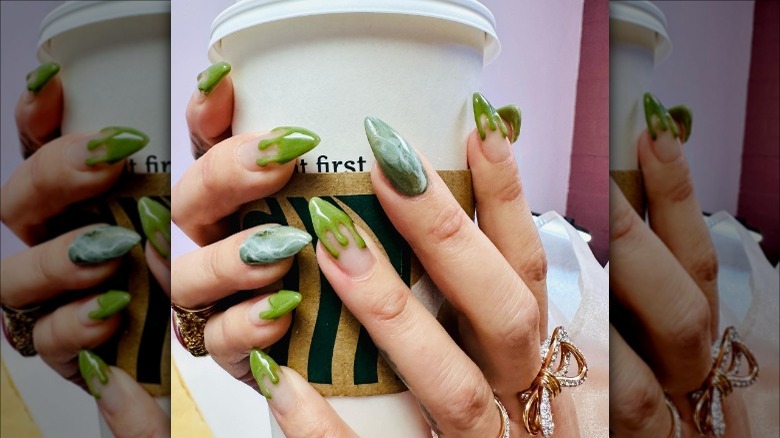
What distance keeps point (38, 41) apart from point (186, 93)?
154mm

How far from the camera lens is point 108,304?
2.23 feet

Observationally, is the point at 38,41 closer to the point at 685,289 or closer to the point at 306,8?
the point at 306,8

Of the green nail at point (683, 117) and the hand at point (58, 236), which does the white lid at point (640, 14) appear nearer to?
the green nail at point (683, 117)

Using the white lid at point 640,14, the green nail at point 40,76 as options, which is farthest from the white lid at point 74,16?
the white lid at point 640,14

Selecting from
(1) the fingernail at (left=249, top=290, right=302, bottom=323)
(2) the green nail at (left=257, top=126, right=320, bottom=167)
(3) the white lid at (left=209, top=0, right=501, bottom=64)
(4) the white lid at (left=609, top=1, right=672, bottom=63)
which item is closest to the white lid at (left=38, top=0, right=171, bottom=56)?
(3) the white lid at (left=209, top=0, right=501, bottom=64)

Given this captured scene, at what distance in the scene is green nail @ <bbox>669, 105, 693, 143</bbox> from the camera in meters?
0.79

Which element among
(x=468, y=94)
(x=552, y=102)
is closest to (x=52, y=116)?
(x=468, y=94)

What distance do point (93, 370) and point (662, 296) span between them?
0.67 m

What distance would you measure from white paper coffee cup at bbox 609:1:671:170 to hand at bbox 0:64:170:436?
58cm

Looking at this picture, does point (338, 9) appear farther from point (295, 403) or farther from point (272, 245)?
point (295, 403)

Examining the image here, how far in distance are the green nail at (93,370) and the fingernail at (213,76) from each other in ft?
1.03

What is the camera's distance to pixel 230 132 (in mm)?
703

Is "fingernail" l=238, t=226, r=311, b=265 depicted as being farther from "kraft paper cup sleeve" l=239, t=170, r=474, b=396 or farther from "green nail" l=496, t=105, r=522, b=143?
"green nail" l=496, t=105, r=522, b=143

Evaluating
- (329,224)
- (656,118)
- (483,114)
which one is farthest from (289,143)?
(656,118)
